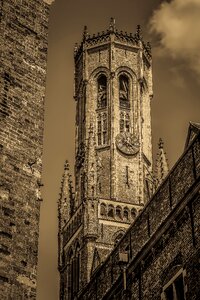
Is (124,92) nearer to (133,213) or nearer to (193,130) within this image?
(133,213)

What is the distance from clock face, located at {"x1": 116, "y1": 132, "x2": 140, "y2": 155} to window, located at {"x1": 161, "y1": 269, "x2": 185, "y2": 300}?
38.0 meters

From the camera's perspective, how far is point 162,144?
5375cm

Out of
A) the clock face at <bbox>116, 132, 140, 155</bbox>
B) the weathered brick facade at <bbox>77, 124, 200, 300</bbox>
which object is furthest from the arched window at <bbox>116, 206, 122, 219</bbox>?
the weathered brick facade at <bbox>77, 124, 200, 300</bbox>

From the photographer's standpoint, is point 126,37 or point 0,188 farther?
point 126,37

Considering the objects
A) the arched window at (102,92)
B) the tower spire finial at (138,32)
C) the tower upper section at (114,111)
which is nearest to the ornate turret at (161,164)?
the tower upper section at (114,111)

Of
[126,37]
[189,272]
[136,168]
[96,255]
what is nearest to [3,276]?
[189,272]

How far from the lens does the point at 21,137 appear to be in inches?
637

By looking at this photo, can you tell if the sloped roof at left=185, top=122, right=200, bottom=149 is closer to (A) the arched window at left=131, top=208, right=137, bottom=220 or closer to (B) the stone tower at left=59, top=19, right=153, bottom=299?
(B) the stone tower at left=59, top=19, right=153, bottom=299

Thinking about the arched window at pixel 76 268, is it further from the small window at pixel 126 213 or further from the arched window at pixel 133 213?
the arched window at pixel 133 213

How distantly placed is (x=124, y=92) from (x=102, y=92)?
1.47m

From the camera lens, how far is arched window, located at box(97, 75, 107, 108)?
185 ft

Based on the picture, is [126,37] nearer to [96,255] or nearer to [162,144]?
[162,144]

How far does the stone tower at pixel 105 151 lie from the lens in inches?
1967

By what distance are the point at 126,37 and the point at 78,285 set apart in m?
18.9
